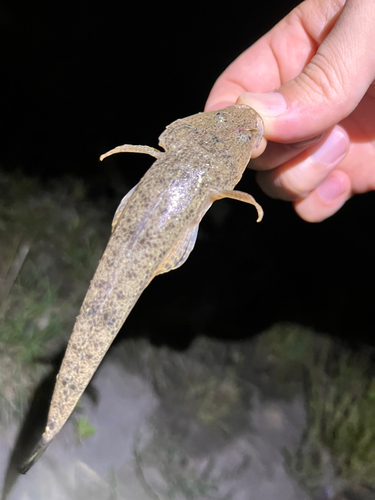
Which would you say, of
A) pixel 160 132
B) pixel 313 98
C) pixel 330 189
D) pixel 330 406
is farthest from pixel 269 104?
pixel 330 406

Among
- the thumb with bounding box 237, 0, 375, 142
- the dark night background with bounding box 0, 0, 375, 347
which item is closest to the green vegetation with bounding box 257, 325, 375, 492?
the dark night background with bounding box 0, 0, 375, 347

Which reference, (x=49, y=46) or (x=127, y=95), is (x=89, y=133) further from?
(x=49, y=46)

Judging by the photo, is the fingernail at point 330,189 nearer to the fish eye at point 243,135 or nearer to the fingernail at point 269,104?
the fingernail at point 269,104

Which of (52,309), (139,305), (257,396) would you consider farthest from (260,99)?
(257,396)

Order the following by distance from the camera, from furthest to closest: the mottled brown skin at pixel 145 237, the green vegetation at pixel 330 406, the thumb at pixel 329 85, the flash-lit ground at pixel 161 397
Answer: the green vegetation at pixel 330 406
the flash-lit ground at pixel 161 397
the thumb at pixel 329 85
the mottled brown skin at pixel 145 237

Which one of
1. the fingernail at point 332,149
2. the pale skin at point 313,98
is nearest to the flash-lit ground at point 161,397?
the pale skin at point 313,98

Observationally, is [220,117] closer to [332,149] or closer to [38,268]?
[332,149]
